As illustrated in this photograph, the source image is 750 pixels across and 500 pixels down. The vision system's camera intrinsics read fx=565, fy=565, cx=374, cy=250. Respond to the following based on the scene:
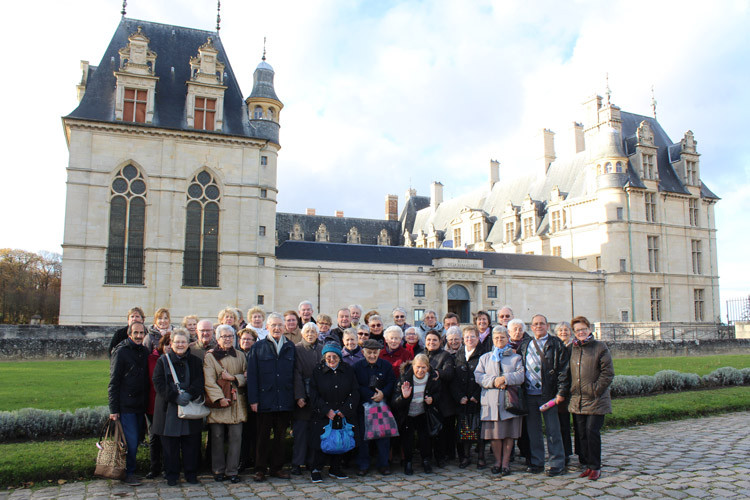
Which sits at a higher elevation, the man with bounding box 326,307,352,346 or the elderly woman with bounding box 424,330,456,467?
the man with bounding box 326,307,352,346

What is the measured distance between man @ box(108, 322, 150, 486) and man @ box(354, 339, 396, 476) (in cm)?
293

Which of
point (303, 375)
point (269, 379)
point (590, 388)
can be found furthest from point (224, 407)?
point (590, 388)

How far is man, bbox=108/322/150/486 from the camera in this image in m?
7.45

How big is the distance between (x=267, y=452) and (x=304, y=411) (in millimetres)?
730

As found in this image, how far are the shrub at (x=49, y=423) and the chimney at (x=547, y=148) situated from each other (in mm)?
48034

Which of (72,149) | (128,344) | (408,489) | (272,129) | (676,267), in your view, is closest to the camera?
(408,489)

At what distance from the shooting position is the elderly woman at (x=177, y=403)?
7.33 m

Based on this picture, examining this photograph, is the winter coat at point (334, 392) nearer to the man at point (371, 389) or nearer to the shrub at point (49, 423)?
the man at point (371, 389)

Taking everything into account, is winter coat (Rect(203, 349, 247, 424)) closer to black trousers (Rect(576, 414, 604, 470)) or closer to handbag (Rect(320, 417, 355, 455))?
handbag (Rect(320, 417, 355, 455))

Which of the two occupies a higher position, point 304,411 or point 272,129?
point 272,129

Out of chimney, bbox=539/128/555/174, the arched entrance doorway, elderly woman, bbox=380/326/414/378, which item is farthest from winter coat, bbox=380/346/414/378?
chimney, bbox=539/128/555/174

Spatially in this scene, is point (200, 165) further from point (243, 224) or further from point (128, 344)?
point (128, 344)

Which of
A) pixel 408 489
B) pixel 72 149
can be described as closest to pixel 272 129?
pixel 72 149

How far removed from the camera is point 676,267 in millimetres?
44750
